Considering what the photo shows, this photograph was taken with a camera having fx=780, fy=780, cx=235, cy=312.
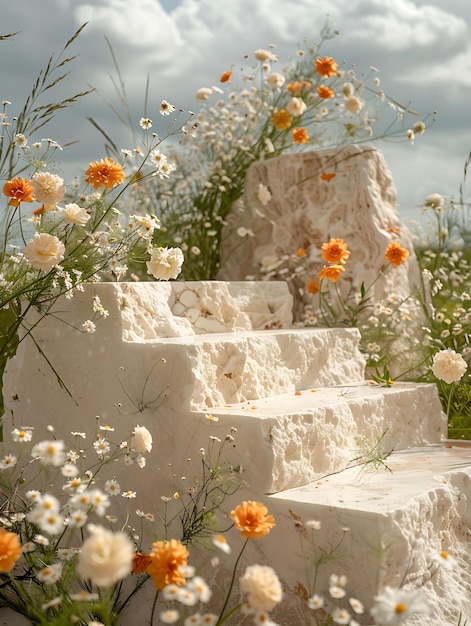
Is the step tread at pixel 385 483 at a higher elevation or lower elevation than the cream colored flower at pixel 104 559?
lower

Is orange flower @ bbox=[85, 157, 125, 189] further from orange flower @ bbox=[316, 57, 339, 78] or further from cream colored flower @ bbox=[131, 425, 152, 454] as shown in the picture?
orange flower @ bbox=[316, 57, 339, 78]

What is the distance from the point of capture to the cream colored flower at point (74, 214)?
2953 millimetres

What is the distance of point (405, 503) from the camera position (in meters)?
2.57

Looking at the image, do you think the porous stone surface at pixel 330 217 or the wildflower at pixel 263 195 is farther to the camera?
the wildflower at pixel 263 195

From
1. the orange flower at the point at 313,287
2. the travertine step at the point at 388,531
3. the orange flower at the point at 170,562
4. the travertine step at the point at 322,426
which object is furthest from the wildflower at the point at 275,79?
the orange flower at the point at 170,562

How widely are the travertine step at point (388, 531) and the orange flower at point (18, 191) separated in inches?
57.1

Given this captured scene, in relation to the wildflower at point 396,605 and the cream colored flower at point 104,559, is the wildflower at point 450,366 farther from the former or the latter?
the cream colored flower at point 104,559

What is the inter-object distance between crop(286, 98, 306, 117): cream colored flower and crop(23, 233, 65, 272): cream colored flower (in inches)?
103


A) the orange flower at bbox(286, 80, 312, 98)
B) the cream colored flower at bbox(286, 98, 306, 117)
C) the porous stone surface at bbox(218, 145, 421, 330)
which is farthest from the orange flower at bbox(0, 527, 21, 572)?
the orange flower at bbox(286, 80, 312, 98)

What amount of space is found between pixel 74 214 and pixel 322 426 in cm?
124

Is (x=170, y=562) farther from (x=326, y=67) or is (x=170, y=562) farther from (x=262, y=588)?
(x=326, y=67)

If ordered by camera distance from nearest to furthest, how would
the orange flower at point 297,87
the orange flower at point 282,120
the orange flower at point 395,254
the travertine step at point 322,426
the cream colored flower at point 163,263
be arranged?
the travertine step at point 322,426 < the cream colored flower at point 163,263 < the orange flower at point 395,254 < the orange flower at point 282,120 < the orange flower at point 297,87

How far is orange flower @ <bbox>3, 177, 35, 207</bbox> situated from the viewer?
2.97m

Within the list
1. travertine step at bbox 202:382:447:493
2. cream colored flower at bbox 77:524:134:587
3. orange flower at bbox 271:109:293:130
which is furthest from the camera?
orange flower at bbox 271:109:293:130
